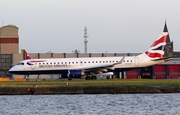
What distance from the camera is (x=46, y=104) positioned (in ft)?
152

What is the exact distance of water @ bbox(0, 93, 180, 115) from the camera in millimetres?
40188

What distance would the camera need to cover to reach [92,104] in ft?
150

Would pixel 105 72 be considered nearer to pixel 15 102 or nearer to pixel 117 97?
pixel 117 97

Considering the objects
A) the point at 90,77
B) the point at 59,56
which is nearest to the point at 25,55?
the point at 59,56

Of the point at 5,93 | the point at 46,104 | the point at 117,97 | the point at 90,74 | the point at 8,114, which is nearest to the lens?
the point at 8,114

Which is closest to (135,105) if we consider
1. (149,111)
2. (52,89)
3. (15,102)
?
(149,111)

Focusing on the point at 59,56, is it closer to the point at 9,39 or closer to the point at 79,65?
the point at 9,39

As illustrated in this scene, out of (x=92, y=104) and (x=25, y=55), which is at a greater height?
(x=25, y=55)

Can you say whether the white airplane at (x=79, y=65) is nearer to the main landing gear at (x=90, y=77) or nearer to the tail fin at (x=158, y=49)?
the main landing gear at (x=90, y=77)

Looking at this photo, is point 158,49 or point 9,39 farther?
point 9,39


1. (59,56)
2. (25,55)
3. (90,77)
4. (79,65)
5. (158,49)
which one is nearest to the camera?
(90,77)

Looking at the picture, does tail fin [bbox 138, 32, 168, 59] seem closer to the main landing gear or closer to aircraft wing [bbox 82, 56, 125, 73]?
aircraft wing [bbox 82, 56, 125, 73]

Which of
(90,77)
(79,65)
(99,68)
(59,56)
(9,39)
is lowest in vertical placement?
(90,77)

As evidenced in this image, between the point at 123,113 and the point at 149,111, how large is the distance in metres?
2.29
